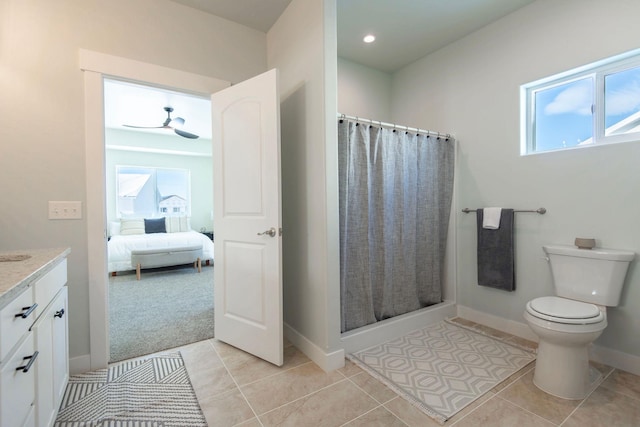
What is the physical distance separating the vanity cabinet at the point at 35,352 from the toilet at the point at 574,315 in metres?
2.33

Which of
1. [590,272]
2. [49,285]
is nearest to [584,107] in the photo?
[590,272]

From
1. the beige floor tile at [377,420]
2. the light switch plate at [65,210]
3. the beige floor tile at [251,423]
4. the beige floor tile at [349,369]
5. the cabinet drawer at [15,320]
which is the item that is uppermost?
the light switch plate at [65,210]

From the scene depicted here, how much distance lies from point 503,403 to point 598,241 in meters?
1.28

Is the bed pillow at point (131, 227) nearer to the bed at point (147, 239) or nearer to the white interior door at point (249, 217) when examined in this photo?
the bed at point (147, 239)

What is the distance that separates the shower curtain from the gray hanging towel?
0.34 m

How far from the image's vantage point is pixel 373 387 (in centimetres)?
178

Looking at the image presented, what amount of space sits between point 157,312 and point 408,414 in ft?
8.79

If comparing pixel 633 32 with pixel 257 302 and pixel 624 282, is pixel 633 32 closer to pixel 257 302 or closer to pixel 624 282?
pixel 624 282

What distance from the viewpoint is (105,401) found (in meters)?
1.67

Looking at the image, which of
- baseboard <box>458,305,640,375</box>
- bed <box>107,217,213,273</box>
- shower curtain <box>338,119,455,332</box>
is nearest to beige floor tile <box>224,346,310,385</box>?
shower curtain <box>338,119,455,332</box>

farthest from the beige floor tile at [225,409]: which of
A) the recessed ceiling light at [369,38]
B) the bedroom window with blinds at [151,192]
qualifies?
the bedroom window with blinds at [151,192]

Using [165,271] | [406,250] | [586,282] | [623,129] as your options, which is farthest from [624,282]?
[165,271]

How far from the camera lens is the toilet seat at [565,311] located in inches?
64.1

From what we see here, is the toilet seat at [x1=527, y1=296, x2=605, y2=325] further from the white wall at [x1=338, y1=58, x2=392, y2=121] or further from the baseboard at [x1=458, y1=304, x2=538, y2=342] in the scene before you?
the white wall at [x1=338, y1=58, x2=392, y2=121]
